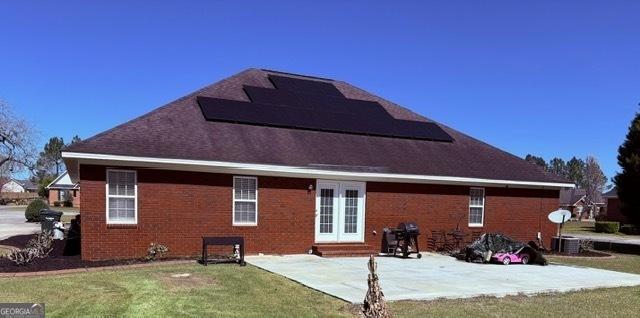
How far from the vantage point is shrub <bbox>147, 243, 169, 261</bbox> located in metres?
14.1

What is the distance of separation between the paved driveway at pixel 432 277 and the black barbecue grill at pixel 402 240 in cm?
62

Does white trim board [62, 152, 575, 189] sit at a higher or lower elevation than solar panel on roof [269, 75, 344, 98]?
lower

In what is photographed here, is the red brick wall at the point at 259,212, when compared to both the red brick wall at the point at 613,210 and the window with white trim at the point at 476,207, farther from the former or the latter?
the red brick wall at the point at 613,210

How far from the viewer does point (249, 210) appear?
15656 mm

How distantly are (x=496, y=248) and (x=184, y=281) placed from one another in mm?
9727

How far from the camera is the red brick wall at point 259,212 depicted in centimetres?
1373

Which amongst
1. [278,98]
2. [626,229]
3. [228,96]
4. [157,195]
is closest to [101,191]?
[157,195]

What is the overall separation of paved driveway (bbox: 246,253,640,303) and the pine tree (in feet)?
77.6

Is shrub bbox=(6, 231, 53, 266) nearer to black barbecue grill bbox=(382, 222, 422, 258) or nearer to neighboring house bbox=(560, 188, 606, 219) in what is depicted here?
black barbecue grill bbox=(382, 222, 422, 258)

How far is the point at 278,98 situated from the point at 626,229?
3239 centimetres

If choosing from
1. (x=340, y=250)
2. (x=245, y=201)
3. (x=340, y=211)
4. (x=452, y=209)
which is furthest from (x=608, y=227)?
(x=245, y=201)

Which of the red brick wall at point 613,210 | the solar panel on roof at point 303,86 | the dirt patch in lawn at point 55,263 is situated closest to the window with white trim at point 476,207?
the solar panel on roof at point 303,86

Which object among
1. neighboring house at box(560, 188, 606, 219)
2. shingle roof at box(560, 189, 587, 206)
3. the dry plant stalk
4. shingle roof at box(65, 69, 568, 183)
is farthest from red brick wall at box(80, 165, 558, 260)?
shingle roof at box(560, 189, 587, 206)

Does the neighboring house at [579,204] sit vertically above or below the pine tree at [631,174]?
below
